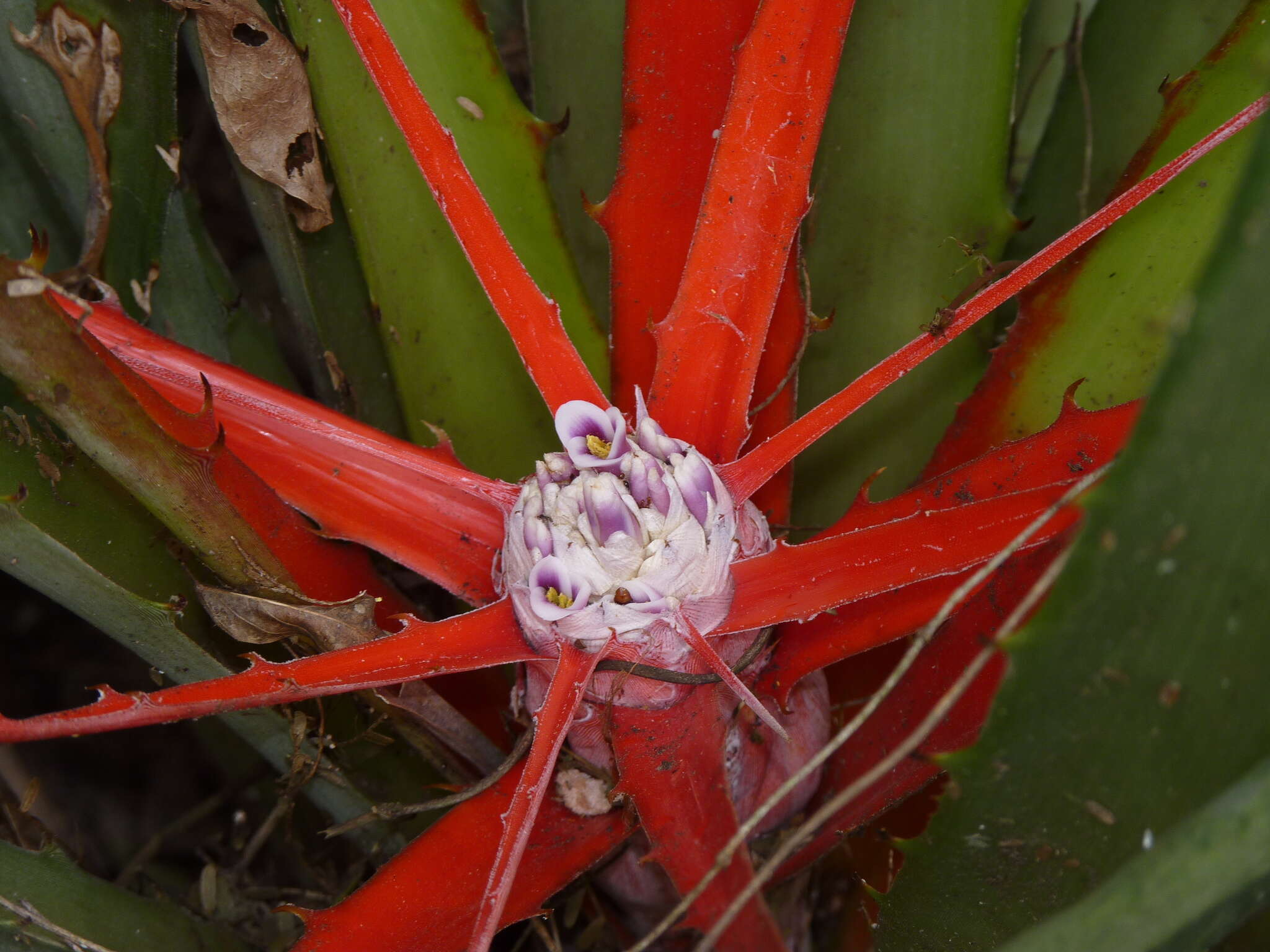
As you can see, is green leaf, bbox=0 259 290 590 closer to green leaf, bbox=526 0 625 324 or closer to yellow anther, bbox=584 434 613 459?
yellow anther, bbox=584 434 613 459

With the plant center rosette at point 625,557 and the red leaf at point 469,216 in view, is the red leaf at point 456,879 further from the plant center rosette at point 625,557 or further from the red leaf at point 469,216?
the red leaf at point 469,216

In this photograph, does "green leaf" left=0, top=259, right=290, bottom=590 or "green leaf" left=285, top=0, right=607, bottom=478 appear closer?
"green leaf" left=0, top=259, right=290, bottom=590

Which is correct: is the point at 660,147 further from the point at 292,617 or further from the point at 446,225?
the point at 292,617

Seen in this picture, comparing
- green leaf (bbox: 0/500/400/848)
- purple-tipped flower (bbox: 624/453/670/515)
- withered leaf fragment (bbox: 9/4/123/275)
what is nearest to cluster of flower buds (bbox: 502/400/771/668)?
purple-tipped flower (bbox: 624/453/670/515)

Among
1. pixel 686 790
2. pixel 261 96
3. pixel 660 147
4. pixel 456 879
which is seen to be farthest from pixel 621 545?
pixel 261 96

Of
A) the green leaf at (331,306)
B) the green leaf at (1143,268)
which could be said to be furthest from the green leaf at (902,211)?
the green leaf at (331,306)

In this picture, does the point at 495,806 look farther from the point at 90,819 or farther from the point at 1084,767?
the point at 90,819
